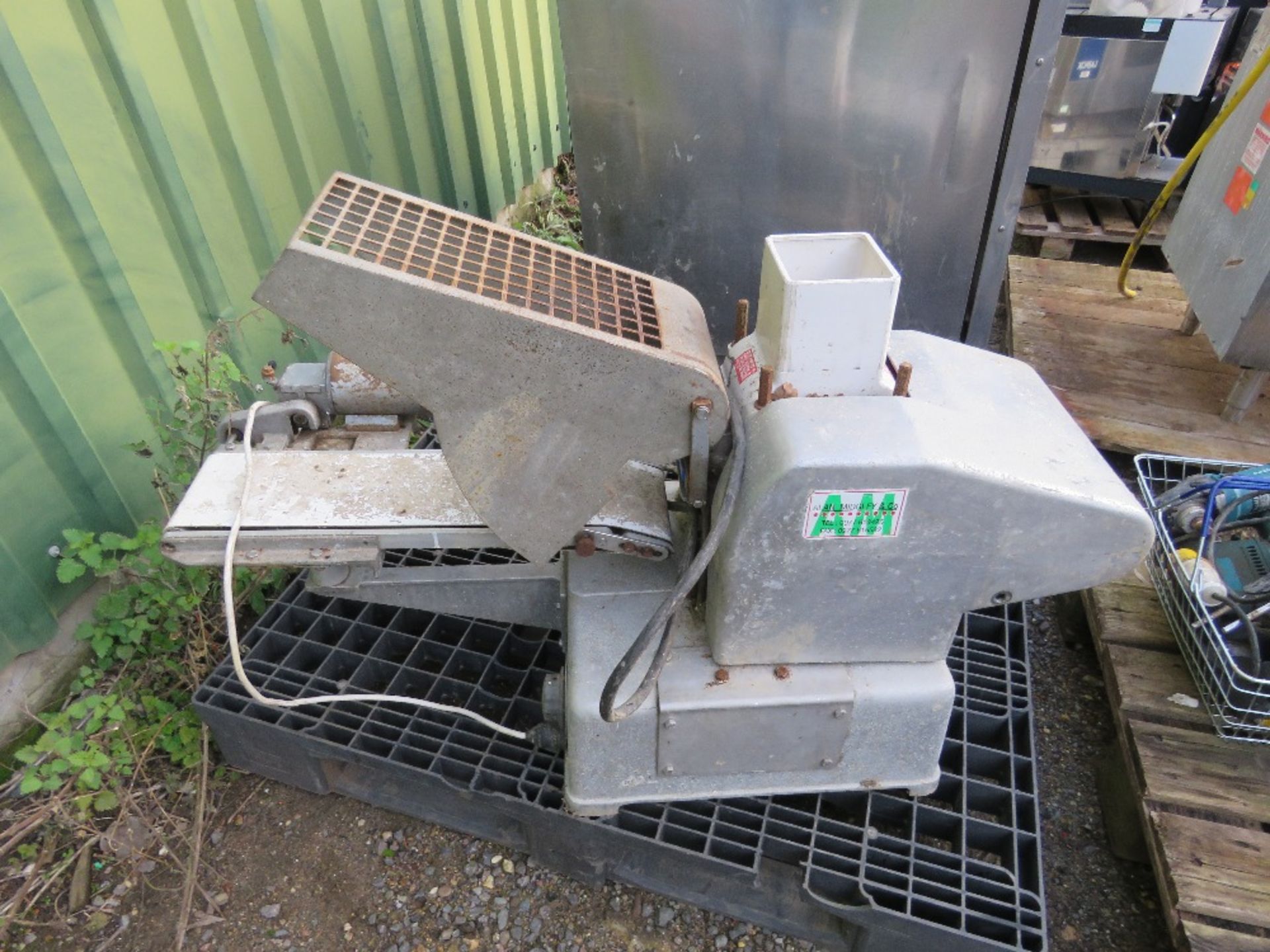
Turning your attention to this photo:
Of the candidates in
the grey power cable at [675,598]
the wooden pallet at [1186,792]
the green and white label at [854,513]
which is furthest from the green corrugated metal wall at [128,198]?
the wooden pallet at [1186,792]

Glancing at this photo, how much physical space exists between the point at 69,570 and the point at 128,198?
0.78 metres

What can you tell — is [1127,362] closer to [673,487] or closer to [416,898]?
[673,487]

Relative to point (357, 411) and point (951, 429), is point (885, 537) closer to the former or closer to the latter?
point (951, 429)

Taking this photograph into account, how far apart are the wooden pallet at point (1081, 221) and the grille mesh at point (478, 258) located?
2709 mm

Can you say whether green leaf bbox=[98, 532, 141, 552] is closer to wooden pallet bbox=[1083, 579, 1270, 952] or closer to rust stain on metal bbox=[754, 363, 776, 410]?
rust stain on metal bbox=[754, 363, 776, 410]

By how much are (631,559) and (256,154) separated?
5.06 feet

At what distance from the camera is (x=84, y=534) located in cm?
163

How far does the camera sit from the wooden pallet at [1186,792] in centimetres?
129

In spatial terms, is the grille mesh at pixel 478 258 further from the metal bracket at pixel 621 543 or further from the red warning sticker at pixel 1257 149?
the red warning sticker at pixel 1257 149

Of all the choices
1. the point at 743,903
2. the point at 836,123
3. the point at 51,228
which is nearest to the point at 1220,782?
the point at 743,903

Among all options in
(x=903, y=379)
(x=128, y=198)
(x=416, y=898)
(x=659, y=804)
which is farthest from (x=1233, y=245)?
(x=128, y=198)

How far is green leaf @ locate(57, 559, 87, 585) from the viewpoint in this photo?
1.58 m

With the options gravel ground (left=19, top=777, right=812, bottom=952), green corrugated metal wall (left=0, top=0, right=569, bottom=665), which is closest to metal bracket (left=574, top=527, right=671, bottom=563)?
gravel ground (left=19, top=777, right=812, bottom=952)

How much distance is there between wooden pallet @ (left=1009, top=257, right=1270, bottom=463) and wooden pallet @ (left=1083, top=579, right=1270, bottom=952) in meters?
0.62
